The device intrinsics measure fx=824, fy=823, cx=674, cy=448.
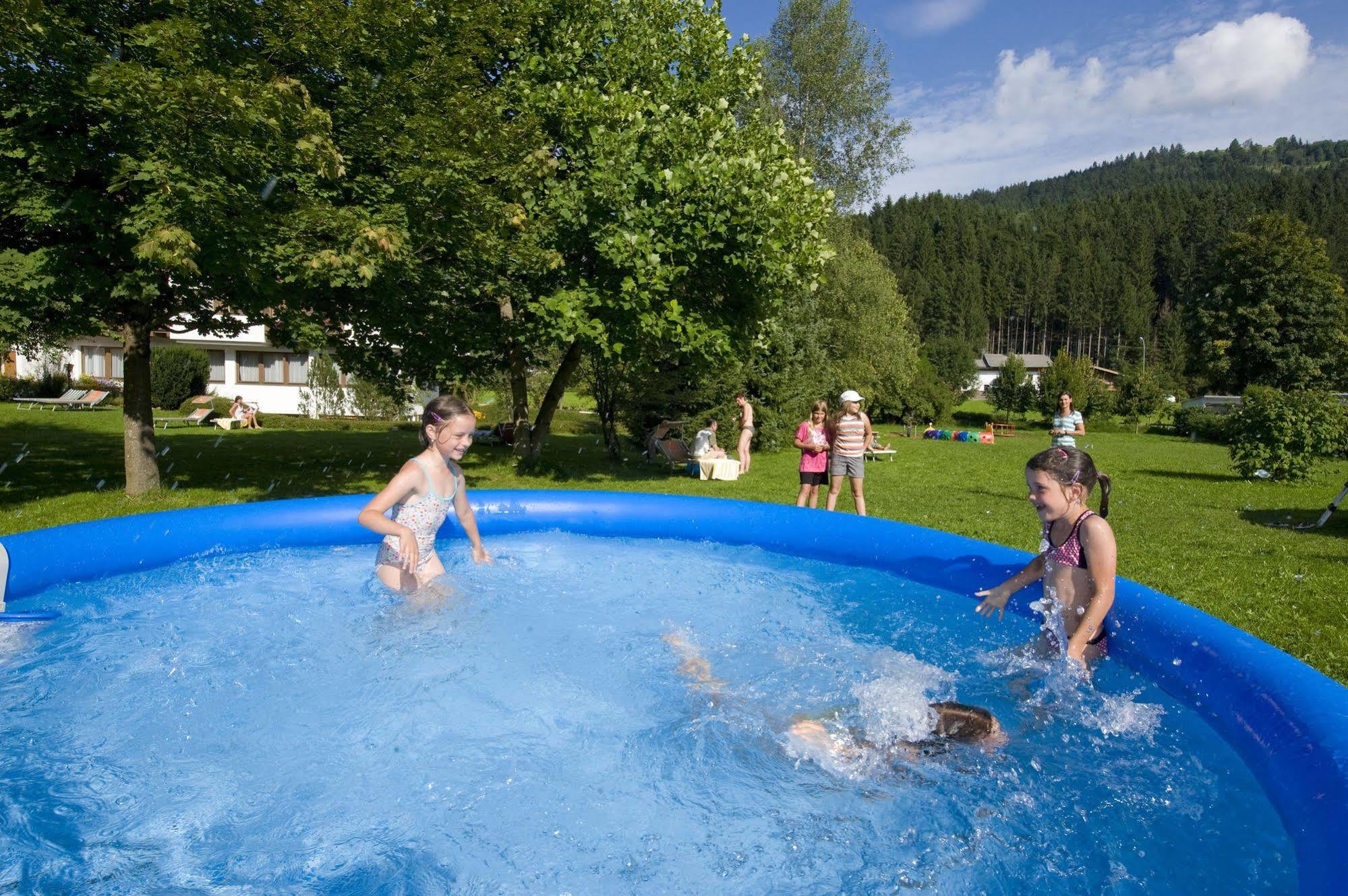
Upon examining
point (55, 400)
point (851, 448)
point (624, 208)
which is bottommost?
point (55, 400)

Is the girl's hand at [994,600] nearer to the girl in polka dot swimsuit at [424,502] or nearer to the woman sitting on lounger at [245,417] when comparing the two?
the girl in polka dot swimsuit at [424,502]

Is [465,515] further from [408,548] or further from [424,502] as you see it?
[408,548]

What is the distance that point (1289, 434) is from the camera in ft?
48.2

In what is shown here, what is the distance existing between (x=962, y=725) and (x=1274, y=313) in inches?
2011

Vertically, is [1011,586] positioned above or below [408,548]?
below

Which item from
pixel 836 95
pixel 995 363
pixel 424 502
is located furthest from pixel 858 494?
pixel 995 363

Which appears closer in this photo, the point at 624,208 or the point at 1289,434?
the point at 624,208

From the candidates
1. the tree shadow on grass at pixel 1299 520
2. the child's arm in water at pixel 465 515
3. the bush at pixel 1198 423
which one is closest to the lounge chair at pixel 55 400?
the child's arm in water at pixel 465 515

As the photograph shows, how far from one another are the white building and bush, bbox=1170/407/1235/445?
118 feet

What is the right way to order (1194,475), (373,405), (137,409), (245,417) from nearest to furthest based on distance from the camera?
(137,409) → (1194,475) → (245,417) → (373,405)

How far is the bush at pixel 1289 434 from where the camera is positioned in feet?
47.9

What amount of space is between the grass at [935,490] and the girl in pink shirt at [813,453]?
126 cm

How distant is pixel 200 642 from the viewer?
4.93 metres

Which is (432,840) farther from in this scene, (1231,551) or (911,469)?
(911,469)
